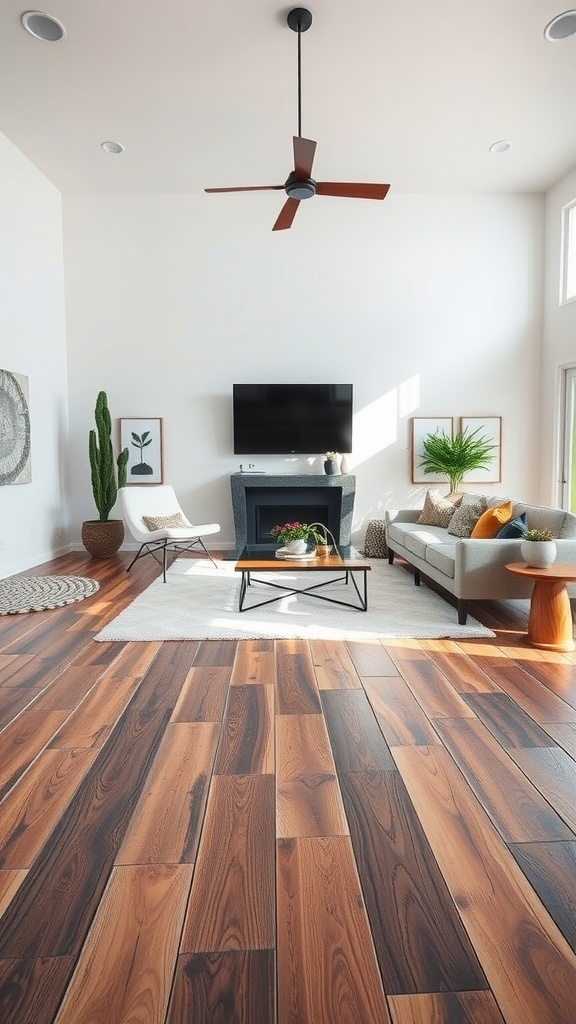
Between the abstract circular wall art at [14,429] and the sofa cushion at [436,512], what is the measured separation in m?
3.64

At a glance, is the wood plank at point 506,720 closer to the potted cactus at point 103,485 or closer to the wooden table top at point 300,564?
the wooden table top at point 300,564

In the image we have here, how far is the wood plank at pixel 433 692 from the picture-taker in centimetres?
246

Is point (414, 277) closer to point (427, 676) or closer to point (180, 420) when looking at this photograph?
point (180, 420)

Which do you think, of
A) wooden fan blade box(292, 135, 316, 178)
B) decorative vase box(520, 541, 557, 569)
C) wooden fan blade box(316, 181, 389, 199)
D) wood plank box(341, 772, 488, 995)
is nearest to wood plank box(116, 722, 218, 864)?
wood plank box(341, 772, 488, 995)

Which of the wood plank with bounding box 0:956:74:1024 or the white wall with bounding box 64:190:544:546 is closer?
the wood plank with bounding box 0:956:74:1024

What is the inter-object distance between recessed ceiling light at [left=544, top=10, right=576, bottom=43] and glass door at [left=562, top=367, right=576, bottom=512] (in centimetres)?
291

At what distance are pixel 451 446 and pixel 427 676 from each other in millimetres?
4008

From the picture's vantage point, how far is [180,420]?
6711mm

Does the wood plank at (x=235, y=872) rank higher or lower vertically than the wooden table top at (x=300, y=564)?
lower

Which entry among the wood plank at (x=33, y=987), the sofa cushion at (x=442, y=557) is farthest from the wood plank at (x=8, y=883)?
the sofa cushion at (x=442, y=557)

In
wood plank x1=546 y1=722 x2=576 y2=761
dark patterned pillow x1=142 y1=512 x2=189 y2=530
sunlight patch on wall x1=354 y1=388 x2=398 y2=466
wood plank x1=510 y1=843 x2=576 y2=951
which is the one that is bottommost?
wood plank x1=546 y1=722 x2=576 y2=761

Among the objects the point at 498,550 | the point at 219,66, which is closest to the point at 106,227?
the point at 219,66

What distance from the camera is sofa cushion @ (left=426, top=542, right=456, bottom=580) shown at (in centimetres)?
390

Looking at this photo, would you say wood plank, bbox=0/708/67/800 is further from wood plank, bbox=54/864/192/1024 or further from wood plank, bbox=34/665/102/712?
wood plank, bbox=54/864/192/1024
